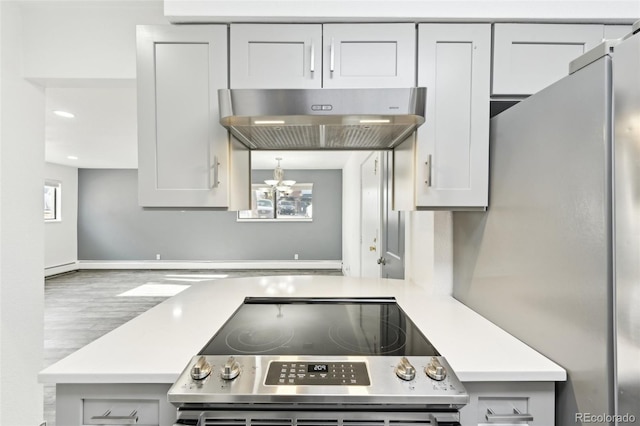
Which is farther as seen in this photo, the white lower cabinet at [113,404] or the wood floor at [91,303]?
the wood floor at [91,303]

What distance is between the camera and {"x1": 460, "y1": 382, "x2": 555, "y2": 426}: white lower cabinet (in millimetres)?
A: 942

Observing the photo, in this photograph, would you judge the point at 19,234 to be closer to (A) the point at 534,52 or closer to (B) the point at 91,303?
(A) the point at 534,52

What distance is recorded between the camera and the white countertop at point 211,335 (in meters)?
0.92

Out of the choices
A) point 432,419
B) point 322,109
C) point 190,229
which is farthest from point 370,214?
point 190,229

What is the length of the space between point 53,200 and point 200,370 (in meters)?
8.41

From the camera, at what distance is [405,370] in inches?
35.3

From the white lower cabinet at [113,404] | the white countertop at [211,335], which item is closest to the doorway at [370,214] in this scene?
the white countertop at [211,335]

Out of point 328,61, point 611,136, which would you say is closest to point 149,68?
point 328,61

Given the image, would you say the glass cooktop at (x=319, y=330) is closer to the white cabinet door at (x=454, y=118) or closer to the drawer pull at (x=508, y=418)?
the drawer pull at (x=508, y=418)

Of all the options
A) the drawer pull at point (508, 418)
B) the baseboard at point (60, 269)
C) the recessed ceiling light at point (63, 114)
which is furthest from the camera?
the baseboard at point (60, 269)

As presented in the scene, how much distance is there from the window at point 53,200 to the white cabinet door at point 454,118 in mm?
8427

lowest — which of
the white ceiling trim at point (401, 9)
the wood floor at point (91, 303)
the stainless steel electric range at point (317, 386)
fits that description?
the wood floor at point (91, 303)

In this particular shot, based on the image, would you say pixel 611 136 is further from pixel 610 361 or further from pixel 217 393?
pixel 217 393

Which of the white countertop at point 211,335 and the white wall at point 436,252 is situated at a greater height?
the white wall at point 436,252
